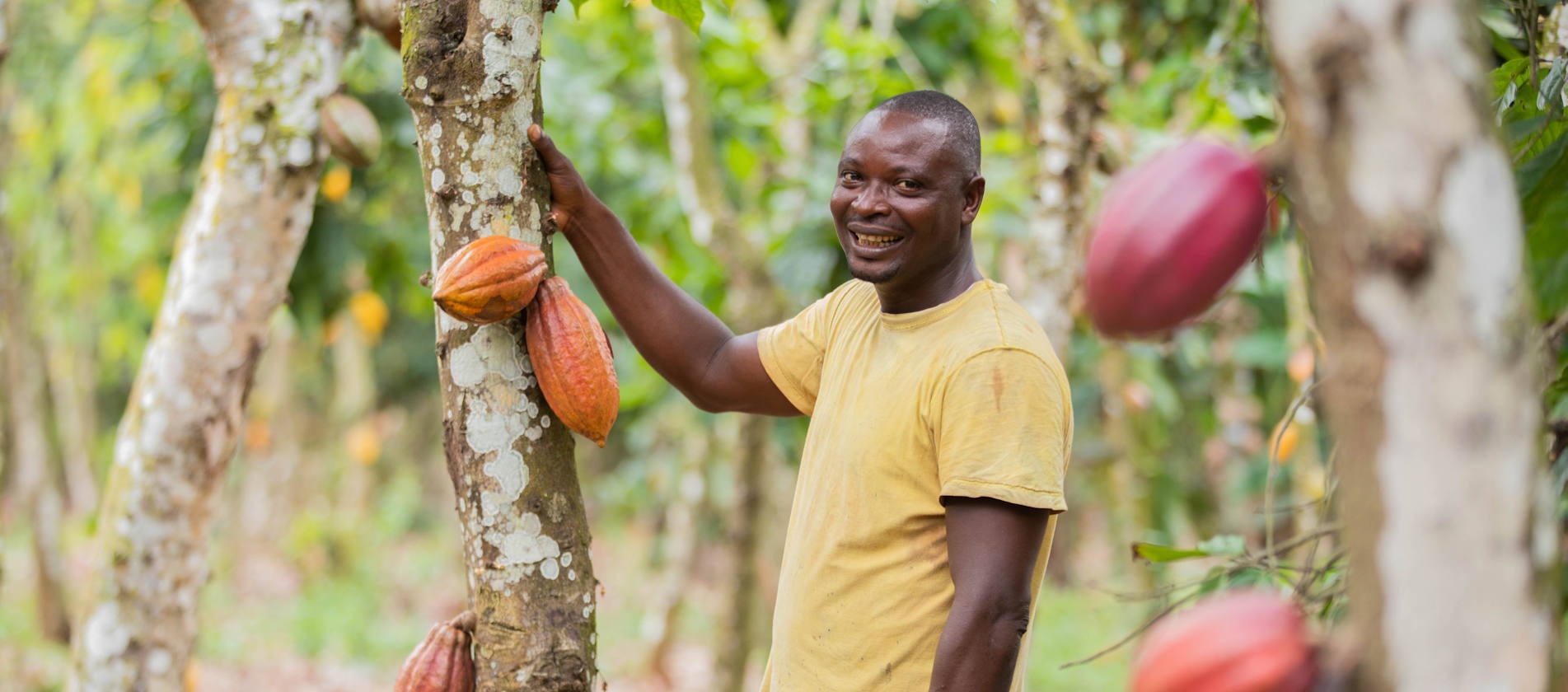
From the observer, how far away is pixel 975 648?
1.41 metres

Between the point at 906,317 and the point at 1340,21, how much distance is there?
1067 millimetres

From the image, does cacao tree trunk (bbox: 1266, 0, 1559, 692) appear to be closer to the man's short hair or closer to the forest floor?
the man's short hair

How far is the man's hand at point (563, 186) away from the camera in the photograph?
5.02 ft

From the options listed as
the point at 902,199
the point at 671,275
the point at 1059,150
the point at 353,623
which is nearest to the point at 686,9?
the point at 902,199

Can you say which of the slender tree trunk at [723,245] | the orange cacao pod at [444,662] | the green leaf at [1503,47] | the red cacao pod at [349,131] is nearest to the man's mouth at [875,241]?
the orange cacao pod at [444,662]

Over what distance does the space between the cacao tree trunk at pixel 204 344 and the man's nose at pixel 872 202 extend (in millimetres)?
1198

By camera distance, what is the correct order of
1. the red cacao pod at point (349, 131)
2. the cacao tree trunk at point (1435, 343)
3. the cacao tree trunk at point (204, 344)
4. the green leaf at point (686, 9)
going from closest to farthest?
the cacao tree trunk at point (1435, 343), the green leaf at point (686, 9), the cacao tree trunk at point (204, 344), the red cacao pod at point (349, 131)

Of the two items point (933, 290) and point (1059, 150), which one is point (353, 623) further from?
point (933, 290)

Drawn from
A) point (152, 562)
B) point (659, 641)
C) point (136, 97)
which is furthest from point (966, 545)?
point (136, 97)

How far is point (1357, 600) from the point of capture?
625 millimetres

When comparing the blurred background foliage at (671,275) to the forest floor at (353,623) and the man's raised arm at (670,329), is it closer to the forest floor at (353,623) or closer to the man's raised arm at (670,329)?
the forest floor at (353,623)

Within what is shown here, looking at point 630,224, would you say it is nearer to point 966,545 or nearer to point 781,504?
point 781,504

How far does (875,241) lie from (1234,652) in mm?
959

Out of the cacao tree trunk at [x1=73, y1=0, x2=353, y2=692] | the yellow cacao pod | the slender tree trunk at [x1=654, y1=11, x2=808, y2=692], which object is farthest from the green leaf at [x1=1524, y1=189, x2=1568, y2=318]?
the slender tree trunk at [x1=654, y1=11, x2=808, y2=692]
